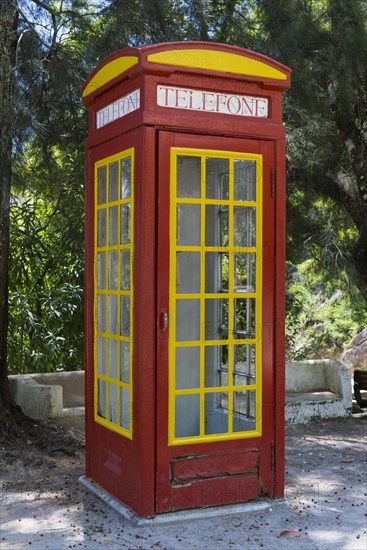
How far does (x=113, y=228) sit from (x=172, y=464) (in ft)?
5.34

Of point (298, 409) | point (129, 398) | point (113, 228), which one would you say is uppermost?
point (113, 228)

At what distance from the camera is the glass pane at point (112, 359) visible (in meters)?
5.00

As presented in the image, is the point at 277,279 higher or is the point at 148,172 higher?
the point at 148,172

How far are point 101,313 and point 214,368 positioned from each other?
2.95 feet

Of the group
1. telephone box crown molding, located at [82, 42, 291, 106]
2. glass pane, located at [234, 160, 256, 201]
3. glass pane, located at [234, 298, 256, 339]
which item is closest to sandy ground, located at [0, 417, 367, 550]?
glass pane, located at [234, 298, 256, 339]

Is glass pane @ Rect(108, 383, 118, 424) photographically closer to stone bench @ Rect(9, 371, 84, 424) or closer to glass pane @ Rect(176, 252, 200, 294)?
glass pane @ Rect(176, 252, 200, 294)

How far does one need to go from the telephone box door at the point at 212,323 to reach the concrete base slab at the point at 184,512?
55mm

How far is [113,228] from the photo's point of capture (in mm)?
5047

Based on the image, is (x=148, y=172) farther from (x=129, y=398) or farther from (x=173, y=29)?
(x=173, y=29)

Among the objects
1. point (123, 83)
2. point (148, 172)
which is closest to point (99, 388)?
point (148, 172)

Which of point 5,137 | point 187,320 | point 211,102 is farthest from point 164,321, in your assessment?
point 5,137

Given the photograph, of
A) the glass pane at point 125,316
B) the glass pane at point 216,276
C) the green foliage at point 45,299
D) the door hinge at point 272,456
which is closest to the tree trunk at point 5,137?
the green foliage at point 45,299

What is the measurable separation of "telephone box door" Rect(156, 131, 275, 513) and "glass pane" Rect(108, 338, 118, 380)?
1.49 feet

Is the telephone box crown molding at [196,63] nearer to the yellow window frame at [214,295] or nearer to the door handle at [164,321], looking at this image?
the yellow window frame at [214,295]
